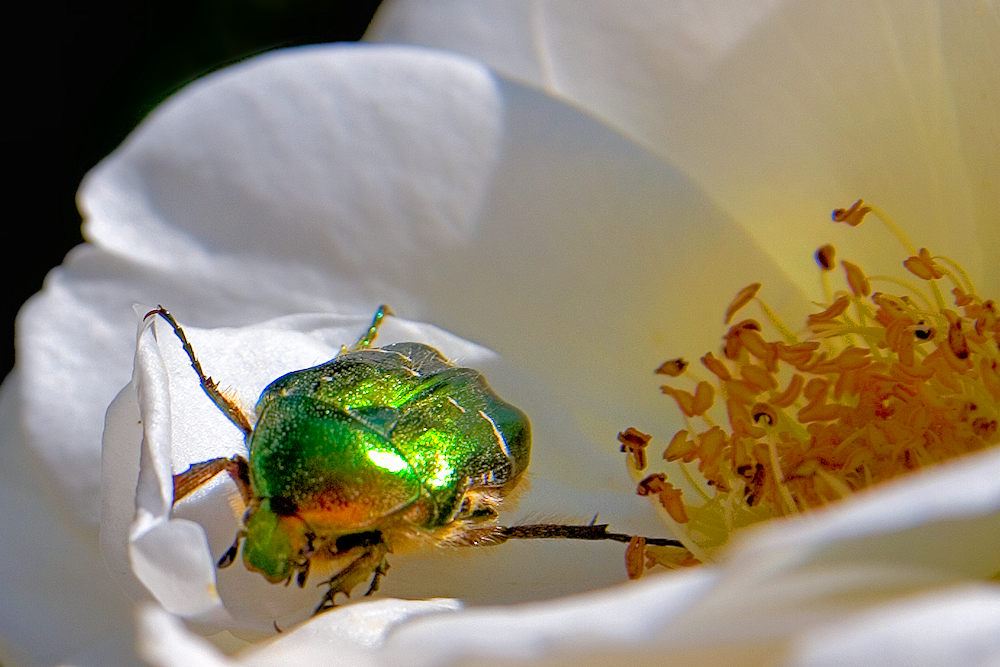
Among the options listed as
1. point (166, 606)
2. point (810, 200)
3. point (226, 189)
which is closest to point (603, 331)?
point (810, 200)

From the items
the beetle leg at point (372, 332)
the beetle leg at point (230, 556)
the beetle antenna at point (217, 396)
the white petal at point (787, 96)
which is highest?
the white petal at point (787, 96)

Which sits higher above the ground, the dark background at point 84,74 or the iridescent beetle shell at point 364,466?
the dark background at point 84,74

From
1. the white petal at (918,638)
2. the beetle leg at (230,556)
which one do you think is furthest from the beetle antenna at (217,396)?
the white petal at (918,638)

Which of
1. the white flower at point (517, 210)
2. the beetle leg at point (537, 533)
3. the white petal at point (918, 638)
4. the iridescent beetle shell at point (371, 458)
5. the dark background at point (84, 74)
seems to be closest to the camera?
the white petal at point (918, 638)

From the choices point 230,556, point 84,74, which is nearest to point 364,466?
point 230,556

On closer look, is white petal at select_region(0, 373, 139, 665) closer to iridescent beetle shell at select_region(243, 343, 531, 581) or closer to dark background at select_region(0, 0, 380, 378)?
iridescent beetle shell at select_region(243, 343, 531, 581)

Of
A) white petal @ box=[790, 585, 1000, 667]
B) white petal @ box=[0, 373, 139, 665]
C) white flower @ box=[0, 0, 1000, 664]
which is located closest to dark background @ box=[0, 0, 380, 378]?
white flower @ box=[0, 0, 1000, 664]

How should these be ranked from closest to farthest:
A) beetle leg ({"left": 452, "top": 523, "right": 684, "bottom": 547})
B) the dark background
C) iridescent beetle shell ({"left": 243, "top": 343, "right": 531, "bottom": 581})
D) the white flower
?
iridescent beetle shell ({"left": 243, "top": 343, "right": 531, "bottom": 581}) < beetle leg ({"left": 452, "top": 523, "right": 684, "bottom": 547}) < the white flower < the dark background

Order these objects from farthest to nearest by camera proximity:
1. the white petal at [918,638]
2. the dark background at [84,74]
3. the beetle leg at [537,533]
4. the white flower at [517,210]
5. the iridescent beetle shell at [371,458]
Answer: the dark background at [84,74] < the white flower at [517,210] < the beetle leg at [537,533] < the iridescent beetle shell at [371,458] < the white petal at [918,638]

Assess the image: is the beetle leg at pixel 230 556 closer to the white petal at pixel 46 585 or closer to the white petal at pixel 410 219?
the white petal at pixel 46 585
